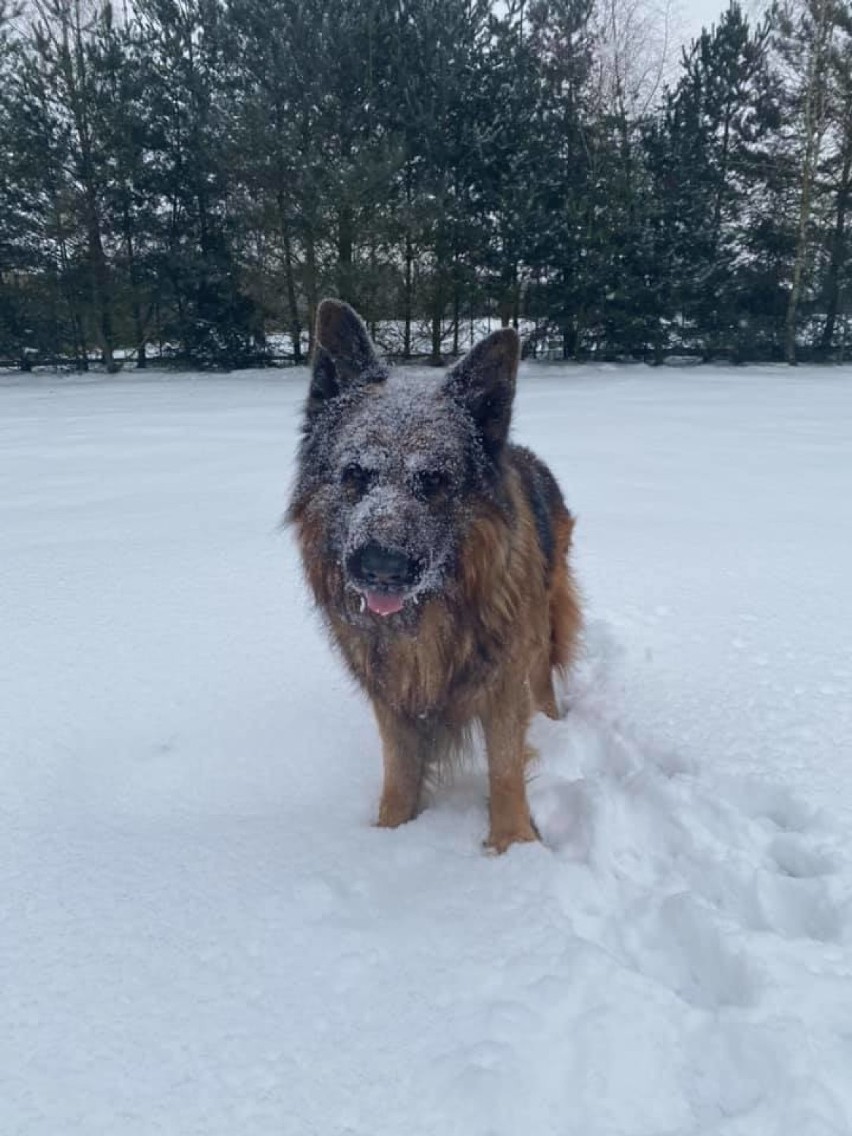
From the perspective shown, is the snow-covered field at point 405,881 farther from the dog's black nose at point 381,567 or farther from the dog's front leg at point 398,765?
the dog's black nose at point 381,567

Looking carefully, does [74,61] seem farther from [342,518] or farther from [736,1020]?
[736,1020]

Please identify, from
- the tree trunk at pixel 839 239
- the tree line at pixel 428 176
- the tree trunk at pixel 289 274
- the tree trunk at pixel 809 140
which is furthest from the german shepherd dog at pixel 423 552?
the tree trunk at pixel 839 239

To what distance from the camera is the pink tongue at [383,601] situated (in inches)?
78.6

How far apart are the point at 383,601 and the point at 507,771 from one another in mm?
788

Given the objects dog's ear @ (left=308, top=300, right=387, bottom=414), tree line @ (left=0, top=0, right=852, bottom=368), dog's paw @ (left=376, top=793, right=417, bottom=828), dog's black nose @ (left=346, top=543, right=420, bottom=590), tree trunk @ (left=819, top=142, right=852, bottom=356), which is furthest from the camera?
tree trunk @ (left=819, top=142, right=852, bottom=356)

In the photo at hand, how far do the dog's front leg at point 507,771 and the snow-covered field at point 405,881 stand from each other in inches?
3.5

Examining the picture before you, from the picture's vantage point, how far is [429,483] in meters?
2.12

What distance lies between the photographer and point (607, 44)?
61.9ft

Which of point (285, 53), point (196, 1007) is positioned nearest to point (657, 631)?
point (196, 1007)

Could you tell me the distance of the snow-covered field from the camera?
148 centimetres

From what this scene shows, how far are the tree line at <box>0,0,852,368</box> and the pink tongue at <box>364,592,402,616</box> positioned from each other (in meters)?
16.0

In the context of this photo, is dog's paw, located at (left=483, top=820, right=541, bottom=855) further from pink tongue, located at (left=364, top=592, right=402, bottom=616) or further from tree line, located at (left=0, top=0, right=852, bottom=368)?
tree line, located at (left=0, top=0, right=852, bottom=368)

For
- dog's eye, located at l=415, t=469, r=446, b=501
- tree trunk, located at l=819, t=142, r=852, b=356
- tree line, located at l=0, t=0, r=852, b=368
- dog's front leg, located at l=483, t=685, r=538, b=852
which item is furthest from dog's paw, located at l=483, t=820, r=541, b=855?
tree trunk, located at l=819, t=142, r=852, b=356

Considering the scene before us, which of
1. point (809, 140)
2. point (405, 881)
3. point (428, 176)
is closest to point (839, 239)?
point (809, 140)
